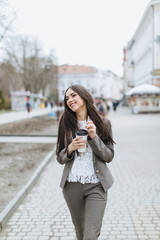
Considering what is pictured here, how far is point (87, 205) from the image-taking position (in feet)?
8.57

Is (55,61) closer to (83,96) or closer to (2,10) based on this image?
(2,10)

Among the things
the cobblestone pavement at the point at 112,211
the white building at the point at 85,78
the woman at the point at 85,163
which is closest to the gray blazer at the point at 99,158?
the woman at the point at 85,163

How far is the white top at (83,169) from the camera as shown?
2.64m

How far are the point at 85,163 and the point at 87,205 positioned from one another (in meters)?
0.37

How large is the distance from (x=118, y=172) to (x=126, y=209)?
242cm

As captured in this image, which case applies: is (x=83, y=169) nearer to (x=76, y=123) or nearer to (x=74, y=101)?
(x=76, y=123)

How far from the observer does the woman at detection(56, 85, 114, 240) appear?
101 inches

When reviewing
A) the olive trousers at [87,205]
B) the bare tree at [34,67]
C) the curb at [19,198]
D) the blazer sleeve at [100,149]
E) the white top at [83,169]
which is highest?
the bare tree at [34,67]

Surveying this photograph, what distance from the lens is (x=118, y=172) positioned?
7.22 m

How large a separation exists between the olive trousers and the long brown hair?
1.33 ft

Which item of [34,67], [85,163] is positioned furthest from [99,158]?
[34,67]

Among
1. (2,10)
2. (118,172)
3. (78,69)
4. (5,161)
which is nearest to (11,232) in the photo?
(118,172)

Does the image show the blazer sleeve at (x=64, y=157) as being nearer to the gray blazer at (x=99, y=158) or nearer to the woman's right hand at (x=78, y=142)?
the gray blazer at (x=99, y=158)

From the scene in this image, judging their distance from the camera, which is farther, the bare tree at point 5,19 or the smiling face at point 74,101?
the bare tree at point 5,19
